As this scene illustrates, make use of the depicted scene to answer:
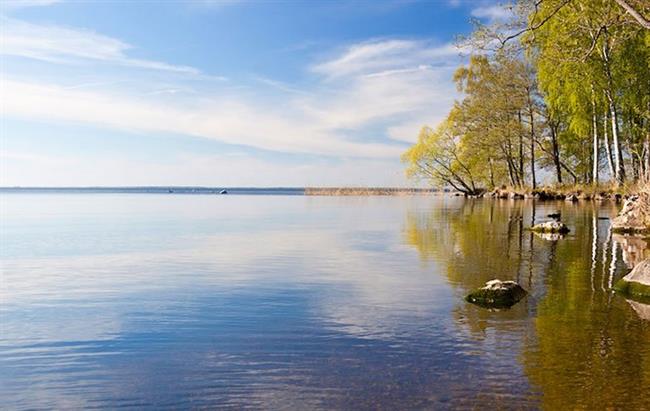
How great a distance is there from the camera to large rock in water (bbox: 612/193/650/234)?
2086 centimetres

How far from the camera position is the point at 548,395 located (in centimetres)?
580

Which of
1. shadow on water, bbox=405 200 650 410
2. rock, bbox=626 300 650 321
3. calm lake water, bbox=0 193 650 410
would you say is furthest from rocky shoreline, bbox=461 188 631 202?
rock, bbox=626 300 650 321

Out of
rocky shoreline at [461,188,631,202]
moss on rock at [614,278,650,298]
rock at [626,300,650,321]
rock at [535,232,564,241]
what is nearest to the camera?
rock at [626,300,650,321]

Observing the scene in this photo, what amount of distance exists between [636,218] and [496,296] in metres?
14.1

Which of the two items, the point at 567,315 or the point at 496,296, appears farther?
the point at 496,296

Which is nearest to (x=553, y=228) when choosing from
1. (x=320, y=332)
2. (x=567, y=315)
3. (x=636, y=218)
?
(x=636, y=218)

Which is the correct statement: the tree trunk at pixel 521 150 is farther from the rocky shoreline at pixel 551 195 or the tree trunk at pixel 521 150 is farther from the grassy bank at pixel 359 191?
the grassy bank at pixel 359 191

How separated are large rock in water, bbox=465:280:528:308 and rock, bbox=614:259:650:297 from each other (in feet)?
6.94

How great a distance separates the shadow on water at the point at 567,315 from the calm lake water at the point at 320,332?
3 centimetres

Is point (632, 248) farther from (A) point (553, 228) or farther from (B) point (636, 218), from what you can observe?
(A) point (553, 228)

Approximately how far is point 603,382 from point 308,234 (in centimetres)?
1823

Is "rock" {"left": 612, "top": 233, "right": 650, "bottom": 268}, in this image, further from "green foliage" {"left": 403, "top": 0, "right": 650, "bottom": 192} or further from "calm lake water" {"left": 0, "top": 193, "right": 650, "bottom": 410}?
"green foliage" {"left": 403, "top": 0, "right": 650, "bottom": 192}

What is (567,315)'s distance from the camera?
9.12 meters

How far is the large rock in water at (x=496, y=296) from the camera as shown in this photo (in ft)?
32.7
